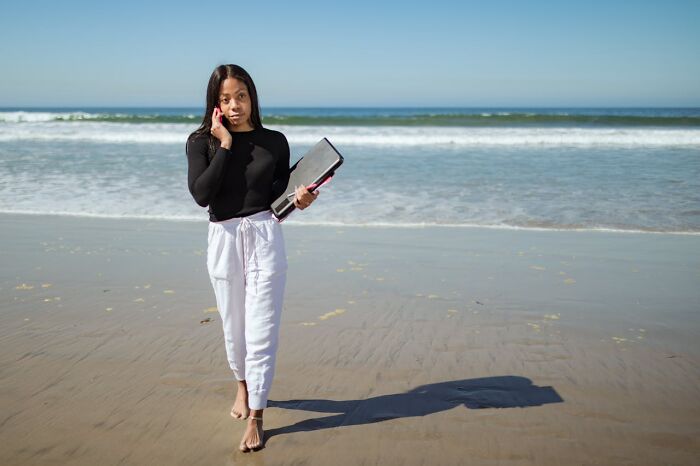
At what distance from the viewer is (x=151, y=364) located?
3.69m

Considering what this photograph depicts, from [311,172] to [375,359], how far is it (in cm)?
149

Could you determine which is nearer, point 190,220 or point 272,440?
point 272,440

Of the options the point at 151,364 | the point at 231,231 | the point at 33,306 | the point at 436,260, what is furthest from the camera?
the point at 436,260

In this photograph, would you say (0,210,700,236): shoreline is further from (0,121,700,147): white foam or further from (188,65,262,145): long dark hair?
(0,121,700,147): white foam

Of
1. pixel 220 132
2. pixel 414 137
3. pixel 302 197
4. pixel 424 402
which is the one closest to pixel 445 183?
pixel 424 402

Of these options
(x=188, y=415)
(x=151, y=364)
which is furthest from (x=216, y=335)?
(x=188, y=415)

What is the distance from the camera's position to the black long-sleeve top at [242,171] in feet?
8.87

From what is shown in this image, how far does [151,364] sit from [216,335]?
54cm

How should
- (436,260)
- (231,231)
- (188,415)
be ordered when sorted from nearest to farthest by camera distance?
(231,231)
(188,415)
(436,260)

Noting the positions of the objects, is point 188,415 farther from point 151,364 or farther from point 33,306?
point 33,306

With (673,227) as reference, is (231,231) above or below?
above

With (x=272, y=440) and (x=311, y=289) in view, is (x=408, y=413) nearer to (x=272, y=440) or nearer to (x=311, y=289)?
(x=272, y=440)

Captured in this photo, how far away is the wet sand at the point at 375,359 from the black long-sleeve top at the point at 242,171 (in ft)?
3.59

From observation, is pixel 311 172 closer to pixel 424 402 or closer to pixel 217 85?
pixel 217 85
